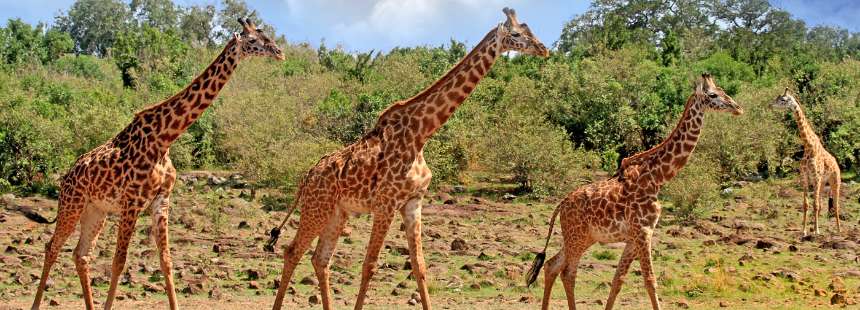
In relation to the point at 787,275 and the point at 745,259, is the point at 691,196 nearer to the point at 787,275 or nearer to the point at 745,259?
the point at 745,259

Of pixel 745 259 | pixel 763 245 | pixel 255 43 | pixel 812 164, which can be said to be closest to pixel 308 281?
pixel 255 43

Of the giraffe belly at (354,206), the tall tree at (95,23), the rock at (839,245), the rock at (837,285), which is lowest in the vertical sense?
the rock at (837,285)

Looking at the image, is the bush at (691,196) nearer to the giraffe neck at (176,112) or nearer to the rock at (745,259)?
the rock at (745,259)

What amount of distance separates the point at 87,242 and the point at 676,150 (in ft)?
17.1

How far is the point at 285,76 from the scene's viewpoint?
32562mm

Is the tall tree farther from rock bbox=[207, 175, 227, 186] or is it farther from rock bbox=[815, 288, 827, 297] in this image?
rock bbox=[815, 288, 827, 297]

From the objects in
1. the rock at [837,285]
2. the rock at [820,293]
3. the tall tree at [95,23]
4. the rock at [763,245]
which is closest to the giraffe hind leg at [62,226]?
the rock at [820,293]

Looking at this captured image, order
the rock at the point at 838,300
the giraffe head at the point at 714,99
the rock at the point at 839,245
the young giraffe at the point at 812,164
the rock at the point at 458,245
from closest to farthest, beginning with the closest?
the giraffe head at the point at 714,99 < the rock at the point at 838,300 < the rock at the point at 458,245 < the rock at the point at 839,245 < the young giraffe at the point at 812,164

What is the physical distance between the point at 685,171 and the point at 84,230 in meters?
12.8

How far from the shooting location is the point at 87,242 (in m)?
8.99

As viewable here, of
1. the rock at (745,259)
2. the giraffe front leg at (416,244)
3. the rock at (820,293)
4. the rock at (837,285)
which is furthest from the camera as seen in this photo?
the rock at (745,259)

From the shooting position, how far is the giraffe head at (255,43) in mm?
8833

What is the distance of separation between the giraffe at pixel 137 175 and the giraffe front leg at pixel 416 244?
1704 millimetres

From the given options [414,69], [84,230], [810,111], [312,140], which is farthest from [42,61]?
[84,230]
